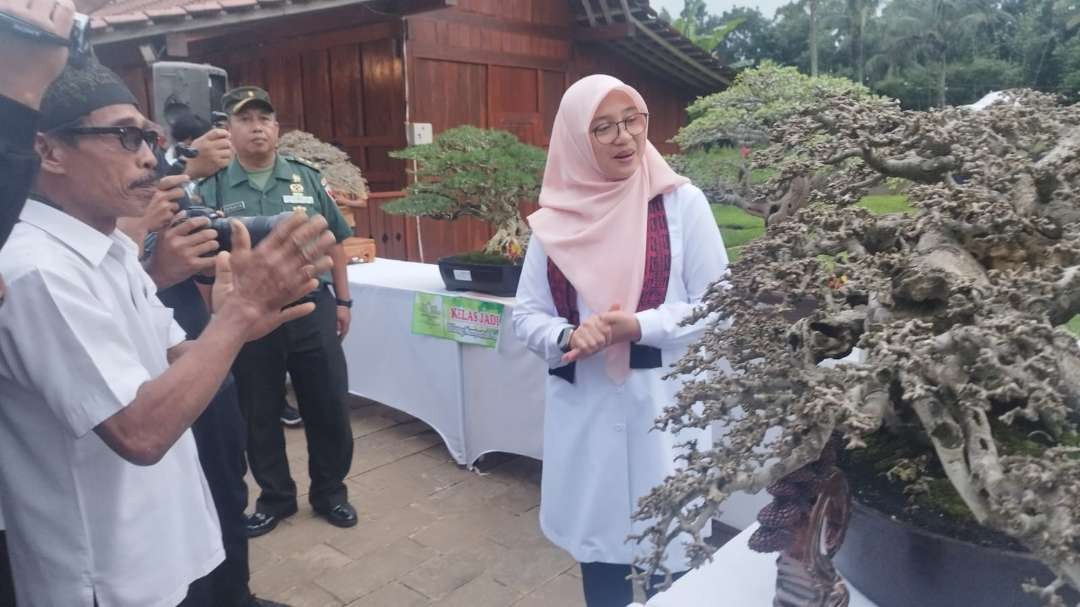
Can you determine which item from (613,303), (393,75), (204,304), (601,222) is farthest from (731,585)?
(393,75)

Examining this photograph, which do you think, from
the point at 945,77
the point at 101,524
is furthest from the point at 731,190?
the point at 945,77

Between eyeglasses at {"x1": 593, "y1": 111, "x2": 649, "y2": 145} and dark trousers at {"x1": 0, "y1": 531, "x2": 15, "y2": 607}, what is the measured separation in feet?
5.06

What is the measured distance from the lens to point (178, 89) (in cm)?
265

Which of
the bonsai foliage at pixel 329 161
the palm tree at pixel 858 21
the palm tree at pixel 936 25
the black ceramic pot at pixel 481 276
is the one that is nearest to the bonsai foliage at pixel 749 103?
the black ceramic pot at pixel 481 276

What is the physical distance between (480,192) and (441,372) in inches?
39.0

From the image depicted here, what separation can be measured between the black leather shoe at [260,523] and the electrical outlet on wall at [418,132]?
4138 mm

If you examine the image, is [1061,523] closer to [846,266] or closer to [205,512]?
[846,266]

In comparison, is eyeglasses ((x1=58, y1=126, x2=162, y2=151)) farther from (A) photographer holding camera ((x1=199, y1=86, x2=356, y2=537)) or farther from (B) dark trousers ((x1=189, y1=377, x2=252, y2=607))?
(A) photographer holding camera ((x1=199, y1=86, x2=356, y2=537))

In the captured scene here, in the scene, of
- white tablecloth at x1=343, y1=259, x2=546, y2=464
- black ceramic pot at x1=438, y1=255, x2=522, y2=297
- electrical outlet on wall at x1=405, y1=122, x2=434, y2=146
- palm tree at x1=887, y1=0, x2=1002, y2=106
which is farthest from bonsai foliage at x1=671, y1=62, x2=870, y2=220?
palm tree at x1=887, y1=0, x2=1002, y2=106

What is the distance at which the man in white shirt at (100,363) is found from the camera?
48.4 inches

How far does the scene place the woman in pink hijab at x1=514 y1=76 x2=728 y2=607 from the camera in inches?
70.6

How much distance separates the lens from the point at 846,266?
37.7 inches

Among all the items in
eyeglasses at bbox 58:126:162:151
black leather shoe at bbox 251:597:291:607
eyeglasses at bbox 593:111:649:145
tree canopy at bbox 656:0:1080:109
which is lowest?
black leather shoe at bbox 251:597:291:607

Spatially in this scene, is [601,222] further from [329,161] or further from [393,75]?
[393,75]
